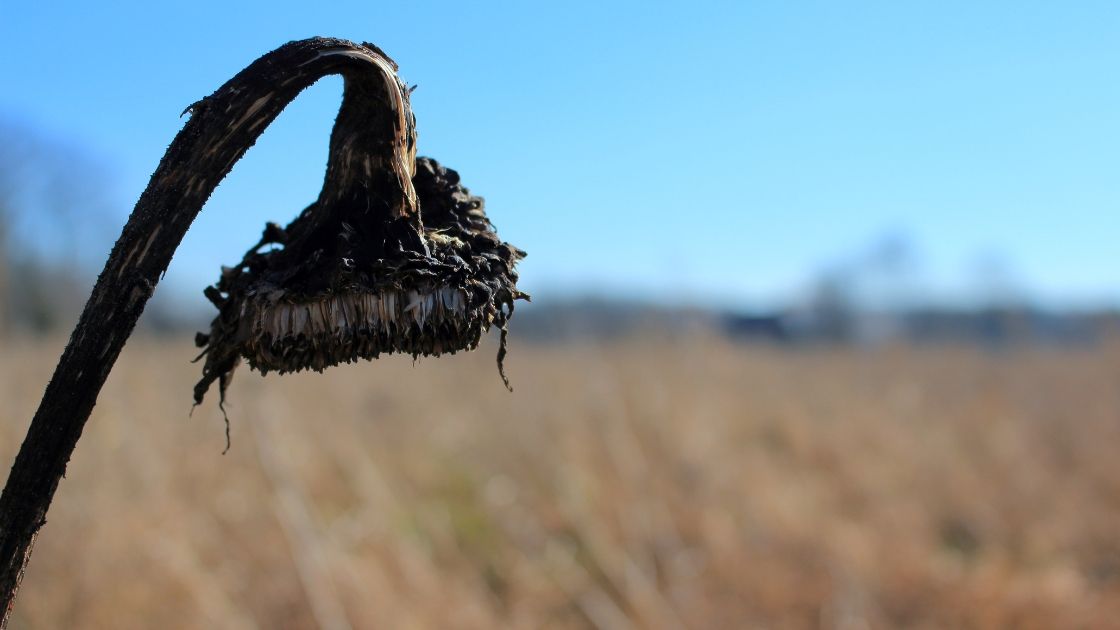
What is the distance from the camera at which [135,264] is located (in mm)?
467

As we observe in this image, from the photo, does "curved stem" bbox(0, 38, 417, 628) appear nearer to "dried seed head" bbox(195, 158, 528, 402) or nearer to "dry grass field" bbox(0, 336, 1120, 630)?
"dried seed head" bbox(195, 158, 528, 402)

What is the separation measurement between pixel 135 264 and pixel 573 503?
12.4 ft

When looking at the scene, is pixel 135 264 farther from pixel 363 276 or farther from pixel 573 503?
pixel 573 503

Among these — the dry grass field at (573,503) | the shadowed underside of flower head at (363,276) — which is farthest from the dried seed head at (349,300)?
the dry grass field at (573,503)

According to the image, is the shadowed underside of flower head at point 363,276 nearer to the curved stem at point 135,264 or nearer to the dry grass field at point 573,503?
the curved stem at point 135,264

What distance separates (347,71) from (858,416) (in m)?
6.25

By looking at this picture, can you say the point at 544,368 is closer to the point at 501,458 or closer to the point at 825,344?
the point at 501,458

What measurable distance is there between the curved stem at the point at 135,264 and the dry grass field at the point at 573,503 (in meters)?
2.30

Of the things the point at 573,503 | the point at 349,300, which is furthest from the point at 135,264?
the point at 573,503

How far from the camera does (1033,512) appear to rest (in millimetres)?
5195

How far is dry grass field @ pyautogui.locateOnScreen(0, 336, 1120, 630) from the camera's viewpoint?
109 inches

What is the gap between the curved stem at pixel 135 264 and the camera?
46 cm

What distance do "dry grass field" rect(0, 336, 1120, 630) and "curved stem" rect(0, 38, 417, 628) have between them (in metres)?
2.30

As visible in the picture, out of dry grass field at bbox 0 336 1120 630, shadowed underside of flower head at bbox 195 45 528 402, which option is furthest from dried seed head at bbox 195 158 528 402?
dry grass field at bbox 0 336 1120 630
